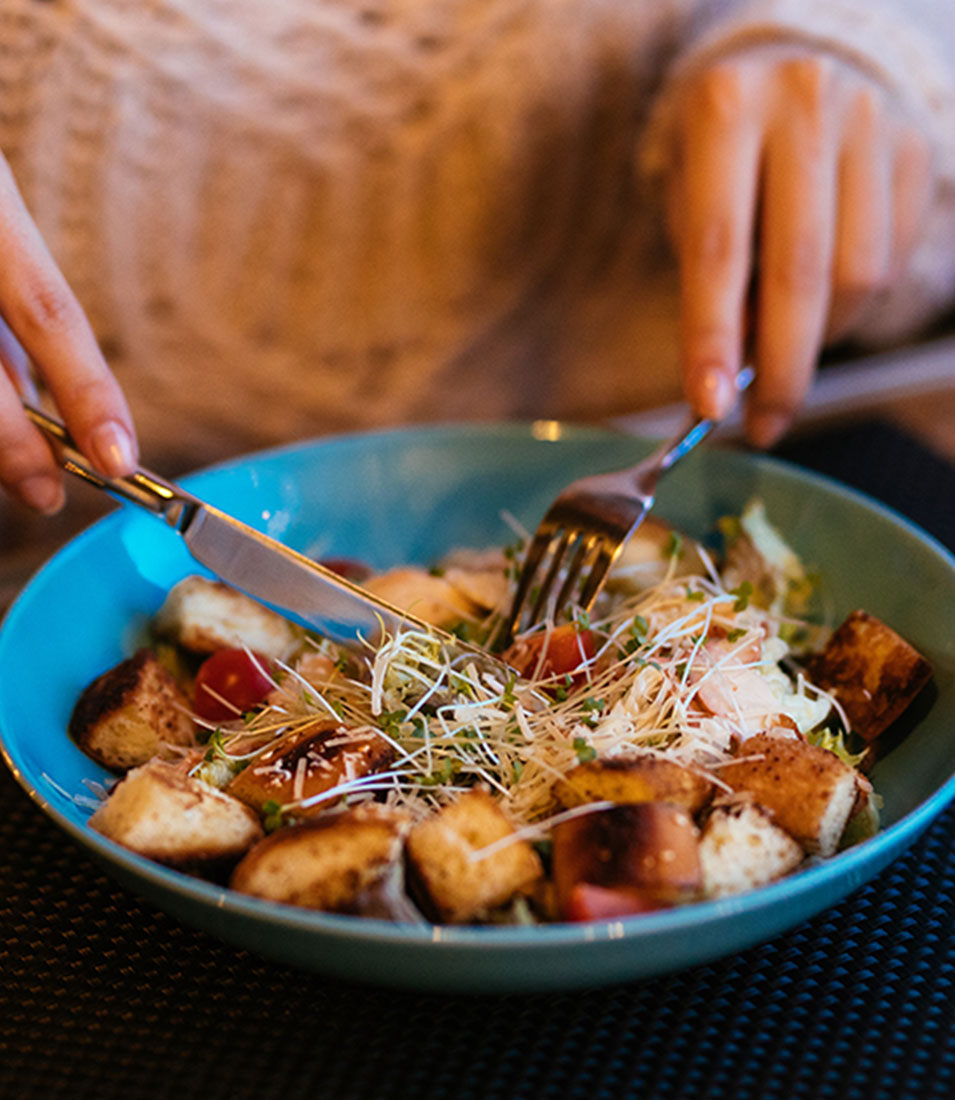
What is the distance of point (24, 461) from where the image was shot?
1132mm

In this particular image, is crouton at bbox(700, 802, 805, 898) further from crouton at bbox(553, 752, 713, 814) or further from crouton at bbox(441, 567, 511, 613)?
crouton at bbox(441, 567, 511, 613)

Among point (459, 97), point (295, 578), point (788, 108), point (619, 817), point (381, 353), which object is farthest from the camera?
point (381, 353)

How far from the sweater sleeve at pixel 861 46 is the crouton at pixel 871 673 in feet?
3.25

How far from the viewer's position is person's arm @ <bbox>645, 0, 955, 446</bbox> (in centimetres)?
139

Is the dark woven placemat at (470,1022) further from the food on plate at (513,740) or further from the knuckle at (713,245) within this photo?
the knuckle at (713,245)

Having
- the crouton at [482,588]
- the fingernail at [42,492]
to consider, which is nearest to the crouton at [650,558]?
the crouton at [482,588]

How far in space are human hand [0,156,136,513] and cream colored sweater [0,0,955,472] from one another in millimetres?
636

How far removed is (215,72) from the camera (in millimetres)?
1698

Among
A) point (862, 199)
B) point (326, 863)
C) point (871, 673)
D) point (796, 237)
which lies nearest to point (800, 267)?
point (796, 237)

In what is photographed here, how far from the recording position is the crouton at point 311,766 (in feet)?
2.94

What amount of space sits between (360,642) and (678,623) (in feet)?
1.18

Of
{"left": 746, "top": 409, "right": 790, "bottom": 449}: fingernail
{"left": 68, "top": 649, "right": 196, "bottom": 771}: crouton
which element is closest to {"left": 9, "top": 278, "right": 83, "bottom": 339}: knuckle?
{"left": 68, "top": 649, "right": 196, "bottom": 771}: crouton

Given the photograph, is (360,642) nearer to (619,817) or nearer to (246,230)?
(619,817)

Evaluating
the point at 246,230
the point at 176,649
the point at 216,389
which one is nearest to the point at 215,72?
the point at 246,230
